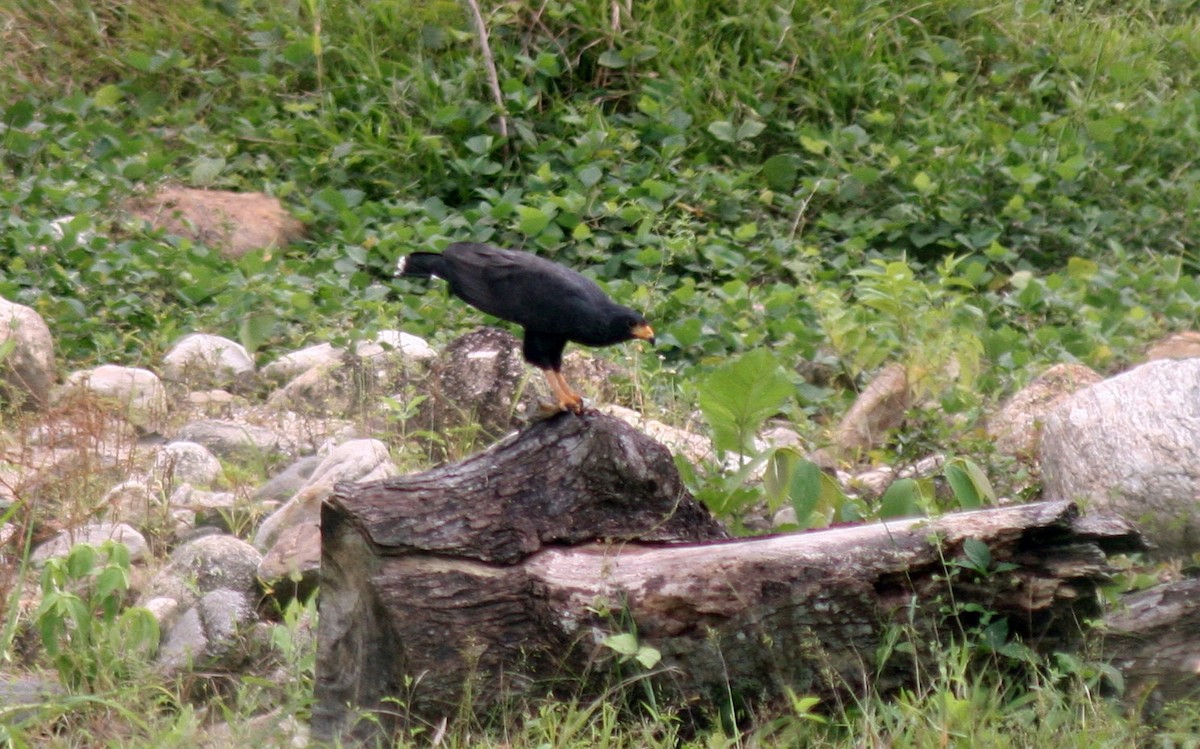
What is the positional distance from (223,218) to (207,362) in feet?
5.15

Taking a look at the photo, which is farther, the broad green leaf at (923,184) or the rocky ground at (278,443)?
the broad green leaf at (923,184)

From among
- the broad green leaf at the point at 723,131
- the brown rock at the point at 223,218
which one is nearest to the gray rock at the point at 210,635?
the brown rock at the point at 223,218

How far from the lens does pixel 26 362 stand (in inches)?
222

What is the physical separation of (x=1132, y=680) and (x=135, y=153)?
622cm

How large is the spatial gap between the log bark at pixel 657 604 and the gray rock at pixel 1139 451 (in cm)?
106

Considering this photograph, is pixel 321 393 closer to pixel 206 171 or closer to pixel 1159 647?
pixel 206 171

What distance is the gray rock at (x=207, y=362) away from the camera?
6086 millimetres

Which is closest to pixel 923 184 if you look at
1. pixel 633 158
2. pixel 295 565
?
pixel 633 158

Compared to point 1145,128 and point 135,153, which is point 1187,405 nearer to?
point 1145,128

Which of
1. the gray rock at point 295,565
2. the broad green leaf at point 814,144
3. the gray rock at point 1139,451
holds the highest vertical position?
the gray rock at point 1139,451

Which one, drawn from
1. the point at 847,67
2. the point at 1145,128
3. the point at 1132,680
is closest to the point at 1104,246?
the point at 1145,128

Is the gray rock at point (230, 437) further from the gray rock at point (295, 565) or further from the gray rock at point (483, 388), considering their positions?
the gray rock at point (295, 565)

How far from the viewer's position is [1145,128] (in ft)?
26.5

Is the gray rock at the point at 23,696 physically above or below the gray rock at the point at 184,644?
above
